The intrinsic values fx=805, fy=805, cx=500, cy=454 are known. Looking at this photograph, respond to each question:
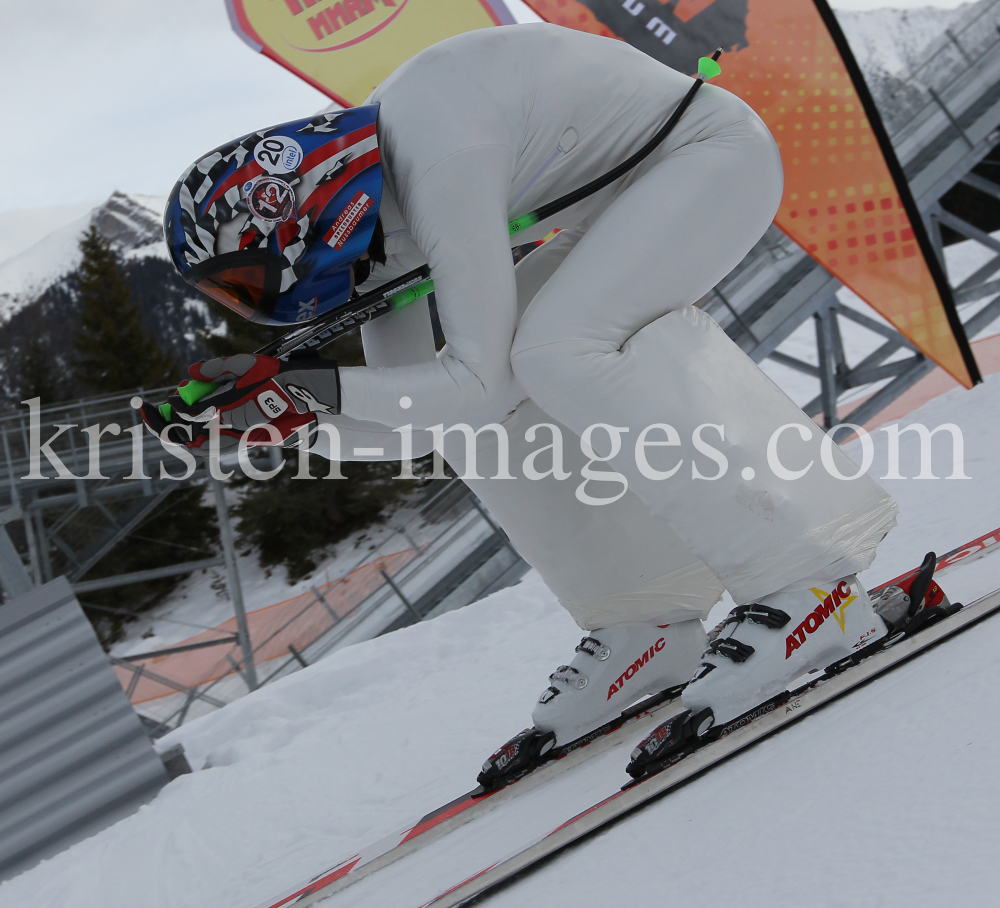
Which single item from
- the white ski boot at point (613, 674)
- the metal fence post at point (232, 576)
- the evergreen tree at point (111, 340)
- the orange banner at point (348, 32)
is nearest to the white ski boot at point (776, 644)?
the white ski boot at point (613, 674)

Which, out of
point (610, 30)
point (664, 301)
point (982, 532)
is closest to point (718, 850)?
point (664, 301)

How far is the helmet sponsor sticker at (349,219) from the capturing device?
1457 millimetres

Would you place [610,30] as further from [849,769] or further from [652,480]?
[849,769]

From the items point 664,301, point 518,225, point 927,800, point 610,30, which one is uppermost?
point 610,30

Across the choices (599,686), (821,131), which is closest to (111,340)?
(821,131)

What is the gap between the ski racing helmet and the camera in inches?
57.1

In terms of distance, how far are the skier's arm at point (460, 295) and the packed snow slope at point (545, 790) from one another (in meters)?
0.76

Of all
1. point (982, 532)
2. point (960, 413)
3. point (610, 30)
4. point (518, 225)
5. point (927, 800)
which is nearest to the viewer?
point (927, 800)

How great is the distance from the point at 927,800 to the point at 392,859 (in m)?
1.02

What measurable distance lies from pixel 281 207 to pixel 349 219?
0.12 metres

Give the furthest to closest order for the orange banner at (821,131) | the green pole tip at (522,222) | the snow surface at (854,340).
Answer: the snow surface at (854,340) < the orange banner at (821,131) < the green pole tip at (522,222)

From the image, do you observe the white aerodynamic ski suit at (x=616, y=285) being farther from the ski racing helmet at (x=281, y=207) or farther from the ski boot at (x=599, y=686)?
the ski boot at (x=599, y=686)

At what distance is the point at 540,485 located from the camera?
69.9 inches

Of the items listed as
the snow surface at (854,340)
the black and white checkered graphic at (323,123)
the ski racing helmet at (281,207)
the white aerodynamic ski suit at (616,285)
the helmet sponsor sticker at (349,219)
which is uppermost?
the black and white checkered graphic at (323,123)
